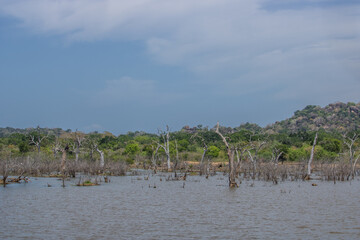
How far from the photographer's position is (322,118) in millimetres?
130500

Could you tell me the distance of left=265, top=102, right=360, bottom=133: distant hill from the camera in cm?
12225

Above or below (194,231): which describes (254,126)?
above

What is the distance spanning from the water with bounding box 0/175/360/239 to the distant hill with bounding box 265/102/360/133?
94020mm

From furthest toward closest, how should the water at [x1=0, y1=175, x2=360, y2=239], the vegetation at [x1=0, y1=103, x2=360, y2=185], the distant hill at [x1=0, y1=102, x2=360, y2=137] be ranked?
1. the distant hill at [x1=0, y1=102, x2=360, y2=137]
2. the vegetation at [x1=0, y1=103, x2=360, y2=185]
3. the water at [x1=0, y1=175, x2=360, y2=239]

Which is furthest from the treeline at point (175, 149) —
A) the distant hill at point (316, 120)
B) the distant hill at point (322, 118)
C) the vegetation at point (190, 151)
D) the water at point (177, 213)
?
the distant hill at point (322, 118)

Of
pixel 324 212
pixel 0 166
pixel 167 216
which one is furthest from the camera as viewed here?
pixel 0 166

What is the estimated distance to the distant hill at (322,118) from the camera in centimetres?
12225

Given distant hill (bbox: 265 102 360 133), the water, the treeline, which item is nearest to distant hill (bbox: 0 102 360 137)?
distant hill (bbox: 265 102 360 133)

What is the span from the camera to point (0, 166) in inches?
1439

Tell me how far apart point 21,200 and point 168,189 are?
10.3 meters

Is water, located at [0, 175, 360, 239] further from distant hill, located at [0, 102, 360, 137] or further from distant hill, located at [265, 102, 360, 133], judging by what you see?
distant hill, located at [265, 102, 360, 133]

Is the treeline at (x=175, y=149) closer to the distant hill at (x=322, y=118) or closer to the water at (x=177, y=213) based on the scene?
the water at (x=177, y=213)

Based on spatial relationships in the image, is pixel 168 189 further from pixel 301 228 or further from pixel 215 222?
pixel 301 228

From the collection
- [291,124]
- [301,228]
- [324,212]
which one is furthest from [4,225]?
[291,124]
